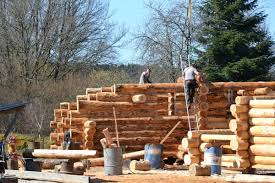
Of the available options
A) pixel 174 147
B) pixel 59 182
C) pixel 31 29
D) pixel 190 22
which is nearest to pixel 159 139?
pixel 174 147

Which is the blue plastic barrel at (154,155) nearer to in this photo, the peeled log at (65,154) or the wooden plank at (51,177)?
the peeled log at (65,154)

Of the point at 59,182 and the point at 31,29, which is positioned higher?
the point at 31,29

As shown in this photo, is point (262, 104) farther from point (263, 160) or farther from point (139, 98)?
point (139, 98)

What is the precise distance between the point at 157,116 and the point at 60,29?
2310cm

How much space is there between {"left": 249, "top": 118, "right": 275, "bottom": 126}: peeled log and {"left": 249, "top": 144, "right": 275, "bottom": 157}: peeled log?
57cm

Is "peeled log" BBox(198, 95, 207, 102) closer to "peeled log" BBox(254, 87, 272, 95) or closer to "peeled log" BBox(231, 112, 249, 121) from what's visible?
"peeled log" BBox(254, 87, 272, 95)

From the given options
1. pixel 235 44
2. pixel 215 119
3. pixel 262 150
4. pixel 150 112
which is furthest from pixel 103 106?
pixel 235 44

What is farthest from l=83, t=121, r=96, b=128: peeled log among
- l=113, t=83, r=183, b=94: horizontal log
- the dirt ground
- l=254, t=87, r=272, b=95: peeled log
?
l=254, t=87, r=272, b=95: peeled log

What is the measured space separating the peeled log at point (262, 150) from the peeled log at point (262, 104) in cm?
104

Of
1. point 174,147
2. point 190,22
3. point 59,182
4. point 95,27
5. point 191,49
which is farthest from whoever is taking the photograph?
point 95,27

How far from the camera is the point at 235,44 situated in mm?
35156

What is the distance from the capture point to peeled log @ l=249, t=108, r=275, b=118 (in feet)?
61.1

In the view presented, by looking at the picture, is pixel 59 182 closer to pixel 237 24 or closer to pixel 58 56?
pixel 237 24

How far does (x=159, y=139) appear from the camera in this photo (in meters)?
24.8
